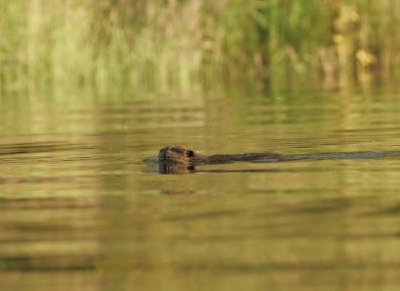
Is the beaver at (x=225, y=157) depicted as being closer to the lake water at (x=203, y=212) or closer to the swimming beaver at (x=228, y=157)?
the swimming beaver at (x=228, y=157)

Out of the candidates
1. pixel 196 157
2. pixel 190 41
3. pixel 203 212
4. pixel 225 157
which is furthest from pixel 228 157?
pixel 190 41

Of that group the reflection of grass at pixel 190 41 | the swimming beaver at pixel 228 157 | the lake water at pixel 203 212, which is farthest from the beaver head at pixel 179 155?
the reflection of grass at pixel 190 41

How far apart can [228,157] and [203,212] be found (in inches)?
84.9

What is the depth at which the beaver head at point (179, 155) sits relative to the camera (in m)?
7.34

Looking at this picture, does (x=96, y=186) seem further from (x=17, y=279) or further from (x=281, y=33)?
(x=281, y=33)

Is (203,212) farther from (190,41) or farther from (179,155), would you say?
(190,41)

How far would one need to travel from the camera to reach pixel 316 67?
20562 mm

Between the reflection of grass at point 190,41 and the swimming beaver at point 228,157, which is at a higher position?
the reflection of grass at point 190,41

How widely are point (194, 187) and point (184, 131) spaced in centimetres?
420

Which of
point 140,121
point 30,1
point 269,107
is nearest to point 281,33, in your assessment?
point 30,1

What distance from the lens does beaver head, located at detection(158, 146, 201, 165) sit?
7344 mm

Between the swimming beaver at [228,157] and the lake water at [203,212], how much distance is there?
152mm

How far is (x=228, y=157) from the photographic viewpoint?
7.48 m

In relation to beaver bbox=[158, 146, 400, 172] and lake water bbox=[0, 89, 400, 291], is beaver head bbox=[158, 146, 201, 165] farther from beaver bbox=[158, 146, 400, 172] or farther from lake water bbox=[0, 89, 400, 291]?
lake water bbox=[0, 89, 400, 291]
